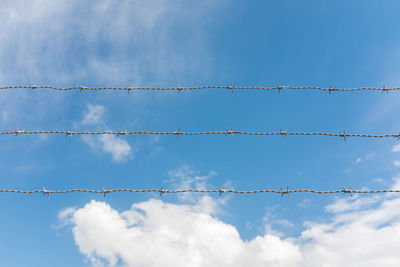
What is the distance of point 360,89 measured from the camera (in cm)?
477

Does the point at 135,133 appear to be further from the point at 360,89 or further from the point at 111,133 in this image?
the point at 360,89

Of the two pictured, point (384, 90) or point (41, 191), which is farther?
point (384, 90)

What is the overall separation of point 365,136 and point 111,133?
3489mm

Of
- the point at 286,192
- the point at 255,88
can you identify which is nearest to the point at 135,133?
the point at 255,88

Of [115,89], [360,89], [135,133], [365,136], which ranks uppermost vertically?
[115,89]

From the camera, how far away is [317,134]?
4469mm

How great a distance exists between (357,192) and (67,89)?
4.36 meters

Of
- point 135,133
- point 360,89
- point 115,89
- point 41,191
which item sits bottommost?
point 41,191

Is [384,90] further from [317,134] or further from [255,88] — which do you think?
[255,88]

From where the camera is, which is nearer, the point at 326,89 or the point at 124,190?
the point at 124,190

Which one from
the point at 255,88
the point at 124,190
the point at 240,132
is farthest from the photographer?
the point at 255,88

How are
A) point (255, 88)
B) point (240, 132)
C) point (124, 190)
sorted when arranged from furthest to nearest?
1. point (255, 88)
2. point (240, 132)
3. point (124, 190)

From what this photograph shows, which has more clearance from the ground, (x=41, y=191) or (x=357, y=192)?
(x=41, y=191)

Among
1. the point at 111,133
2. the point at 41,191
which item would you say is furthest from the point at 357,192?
the point at 41,191
